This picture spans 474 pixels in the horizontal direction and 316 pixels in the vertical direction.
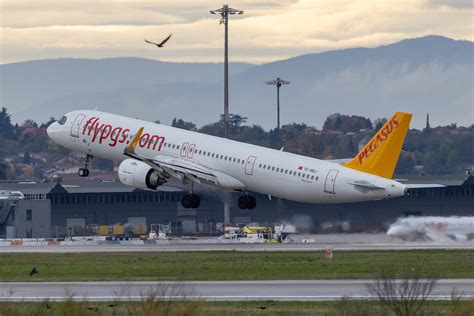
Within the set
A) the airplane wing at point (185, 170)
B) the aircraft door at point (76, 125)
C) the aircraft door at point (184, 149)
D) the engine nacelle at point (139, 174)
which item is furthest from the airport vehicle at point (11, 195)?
the aircraft door at point (184, 149)

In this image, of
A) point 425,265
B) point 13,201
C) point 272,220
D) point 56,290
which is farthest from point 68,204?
point 56,290

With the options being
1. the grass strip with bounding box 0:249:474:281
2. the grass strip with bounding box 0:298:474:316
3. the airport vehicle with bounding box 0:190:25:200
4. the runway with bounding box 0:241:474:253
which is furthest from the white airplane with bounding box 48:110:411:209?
the airport vehicle with bounding box 0:190:25:200

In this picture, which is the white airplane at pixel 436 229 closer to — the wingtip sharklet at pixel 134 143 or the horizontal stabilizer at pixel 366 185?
the horizontal stabilizer at pixel 366 185

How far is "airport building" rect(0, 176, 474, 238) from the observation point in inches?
4984

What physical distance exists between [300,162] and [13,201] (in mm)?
58434

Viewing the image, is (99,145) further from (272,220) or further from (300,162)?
(272,220)

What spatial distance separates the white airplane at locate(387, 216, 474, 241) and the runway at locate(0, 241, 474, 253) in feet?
5.17

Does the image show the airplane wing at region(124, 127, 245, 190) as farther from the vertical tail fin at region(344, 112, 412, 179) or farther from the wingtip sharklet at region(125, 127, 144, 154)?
the vertical tail fin at region(344, 112, 412, 179)

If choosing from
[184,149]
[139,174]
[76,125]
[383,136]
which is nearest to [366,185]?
[383,136]

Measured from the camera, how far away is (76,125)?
337ft

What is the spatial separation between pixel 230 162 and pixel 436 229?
17147mm

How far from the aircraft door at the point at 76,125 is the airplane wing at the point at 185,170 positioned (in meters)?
5.57

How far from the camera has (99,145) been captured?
102 meters

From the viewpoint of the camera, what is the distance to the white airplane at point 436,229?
10525cm
